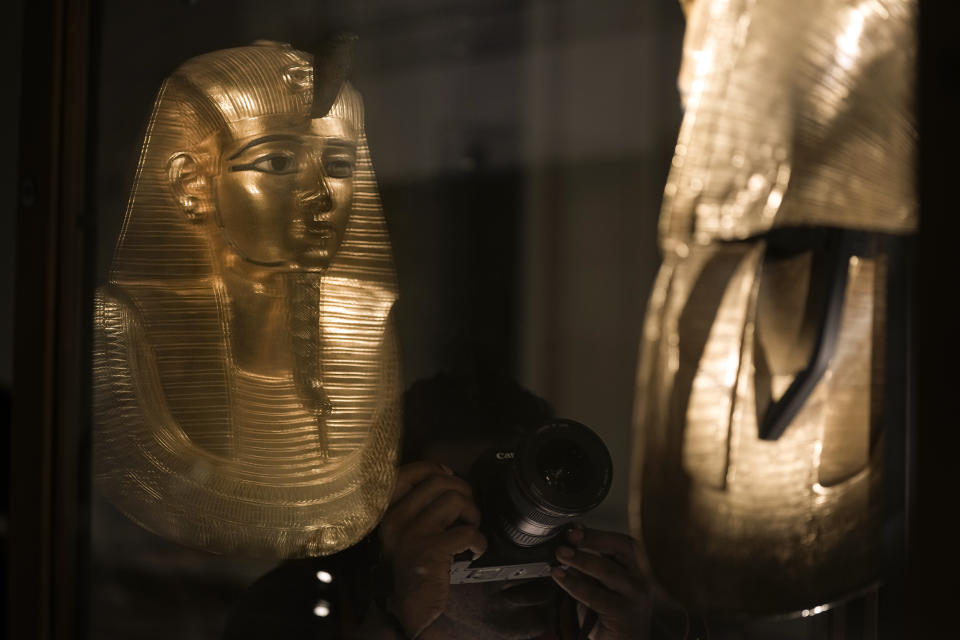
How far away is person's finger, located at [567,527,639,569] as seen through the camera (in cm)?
68

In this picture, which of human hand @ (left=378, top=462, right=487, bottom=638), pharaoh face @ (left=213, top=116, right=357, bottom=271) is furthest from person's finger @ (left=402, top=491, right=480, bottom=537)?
pharaoh face @ (left=213, top=116, right=357, bottom=271)

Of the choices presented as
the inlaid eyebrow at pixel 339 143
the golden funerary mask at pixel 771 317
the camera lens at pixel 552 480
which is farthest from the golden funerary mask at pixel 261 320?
the golden funerary mask at pixel 771 317

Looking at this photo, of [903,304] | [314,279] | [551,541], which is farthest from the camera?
[314,279]

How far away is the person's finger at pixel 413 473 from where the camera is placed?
2.50ft

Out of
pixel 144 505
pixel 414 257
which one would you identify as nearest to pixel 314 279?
pixel 414 257

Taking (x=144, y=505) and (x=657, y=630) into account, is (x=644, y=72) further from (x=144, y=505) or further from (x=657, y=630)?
(x=144, y=505)

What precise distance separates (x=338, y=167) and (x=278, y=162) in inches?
2.0

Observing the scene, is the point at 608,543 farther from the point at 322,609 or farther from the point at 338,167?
the point at 338,167

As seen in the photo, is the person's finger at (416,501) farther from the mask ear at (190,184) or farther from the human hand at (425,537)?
the mask ear at (190,184)

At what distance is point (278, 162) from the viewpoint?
832 millimetres

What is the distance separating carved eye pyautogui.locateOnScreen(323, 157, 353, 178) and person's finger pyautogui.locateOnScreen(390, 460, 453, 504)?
245 millimetres

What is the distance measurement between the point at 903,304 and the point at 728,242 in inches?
4.5

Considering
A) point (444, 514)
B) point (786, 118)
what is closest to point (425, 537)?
point (444, 514)

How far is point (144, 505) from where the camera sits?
869 millimetres
